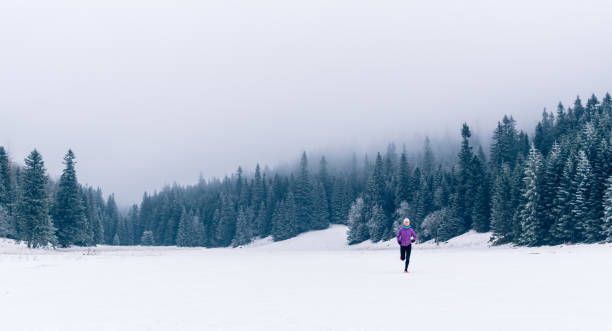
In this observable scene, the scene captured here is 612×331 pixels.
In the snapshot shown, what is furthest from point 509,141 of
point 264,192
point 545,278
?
point 545,278

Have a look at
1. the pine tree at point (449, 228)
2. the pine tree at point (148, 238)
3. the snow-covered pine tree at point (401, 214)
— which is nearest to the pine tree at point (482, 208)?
the pine tree at point (449, 228)

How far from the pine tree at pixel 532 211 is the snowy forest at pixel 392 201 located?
4.7 inches

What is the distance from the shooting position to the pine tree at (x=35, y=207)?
56.1 m

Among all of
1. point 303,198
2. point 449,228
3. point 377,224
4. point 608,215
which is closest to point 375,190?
point 377,224

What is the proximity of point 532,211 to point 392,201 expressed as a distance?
160 ft

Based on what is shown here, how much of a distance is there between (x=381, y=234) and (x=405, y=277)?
77.1 meters

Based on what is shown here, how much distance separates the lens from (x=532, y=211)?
5250cm

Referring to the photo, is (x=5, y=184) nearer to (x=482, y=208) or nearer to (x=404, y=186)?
(x=404, y=186)

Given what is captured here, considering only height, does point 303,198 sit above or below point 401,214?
above

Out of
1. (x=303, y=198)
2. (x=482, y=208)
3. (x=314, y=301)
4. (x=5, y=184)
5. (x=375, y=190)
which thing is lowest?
(x=314, y=301)

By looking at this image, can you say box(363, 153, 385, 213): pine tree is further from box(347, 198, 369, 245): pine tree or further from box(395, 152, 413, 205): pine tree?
box(395, 152, 413, 205): pine tree

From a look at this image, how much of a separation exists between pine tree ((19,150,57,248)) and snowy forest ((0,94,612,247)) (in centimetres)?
12

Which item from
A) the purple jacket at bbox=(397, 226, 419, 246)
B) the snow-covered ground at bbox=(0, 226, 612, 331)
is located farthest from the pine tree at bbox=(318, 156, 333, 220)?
the snow-covered ground at bbox=(0, 226, 612, 331)

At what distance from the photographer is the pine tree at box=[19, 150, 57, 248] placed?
56062mm
